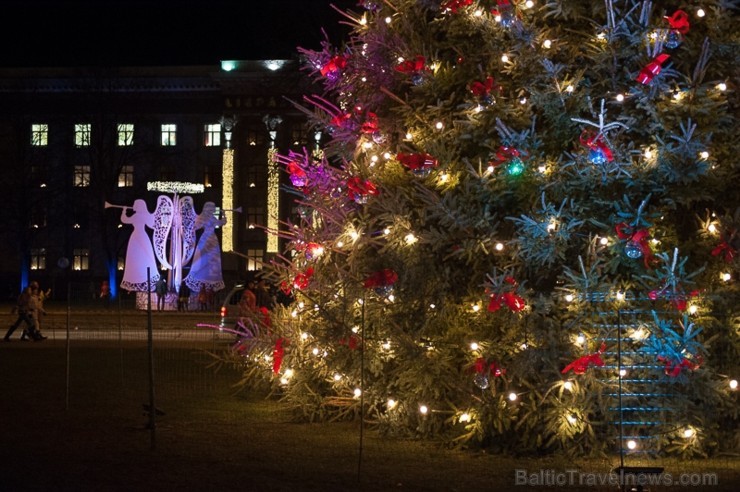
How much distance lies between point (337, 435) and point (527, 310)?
286 centimetres

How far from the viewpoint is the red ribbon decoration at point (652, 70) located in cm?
1114

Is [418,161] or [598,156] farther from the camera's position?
[418,161]

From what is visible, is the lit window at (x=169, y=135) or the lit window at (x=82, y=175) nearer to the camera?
the lit window at (x=82, y=175)

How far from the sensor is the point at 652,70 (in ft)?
36.6

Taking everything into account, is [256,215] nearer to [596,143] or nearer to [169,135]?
[169,135]

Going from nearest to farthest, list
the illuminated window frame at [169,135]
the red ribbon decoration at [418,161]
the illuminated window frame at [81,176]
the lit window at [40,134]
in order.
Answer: the red ribbon decoration at [418,161] < the lit window at [40,134] < the illuminated window frame at [81,176] < the illuminated window frame at [169,135]

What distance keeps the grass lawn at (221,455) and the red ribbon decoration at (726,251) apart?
7.19 ft

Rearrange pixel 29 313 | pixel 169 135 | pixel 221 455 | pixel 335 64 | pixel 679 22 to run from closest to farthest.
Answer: pixel 221 455, pixel 679 22, pixel 335 64, pixel 29 313, pixel 169 135

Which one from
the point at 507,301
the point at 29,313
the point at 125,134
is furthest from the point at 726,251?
the point at 125,134

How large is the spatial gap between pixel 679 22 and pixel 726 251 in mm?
2536

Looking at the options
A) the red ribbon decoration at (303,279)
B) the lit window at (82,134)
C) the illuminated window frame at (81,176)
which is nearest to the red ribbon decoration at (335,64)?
the red ribbon decoration at (303,279)

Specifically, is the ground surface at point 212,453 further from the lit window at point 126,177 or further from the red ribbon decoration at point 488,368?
the lit window at point 126,177

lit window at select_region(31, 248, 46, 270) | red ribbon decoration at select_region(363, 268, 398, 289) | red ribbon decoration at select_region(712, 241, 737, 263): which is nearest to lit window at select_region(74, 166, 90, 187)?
lit window at select_region(31, 248, 46, 270)

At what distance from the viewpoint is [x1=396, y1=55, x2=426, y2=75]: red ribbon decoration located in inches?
486
